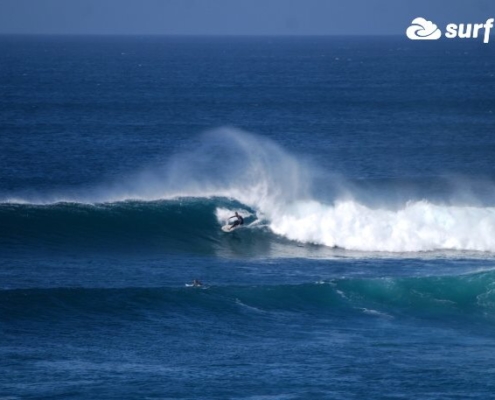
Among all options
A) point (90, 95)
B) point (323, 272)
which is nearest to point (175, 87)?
point (90, 95)

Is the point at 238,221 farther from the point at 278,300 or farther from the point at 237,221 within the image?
the point at 278,300

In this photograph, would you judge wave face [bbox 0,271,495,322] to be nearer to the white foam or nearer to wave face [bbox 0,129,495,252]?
the white foam

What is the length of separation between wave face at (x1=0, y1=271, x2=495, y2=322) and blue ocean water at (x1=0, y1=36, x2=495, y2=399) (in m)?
0.07

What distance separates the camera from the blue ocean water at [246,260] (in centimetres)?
2919

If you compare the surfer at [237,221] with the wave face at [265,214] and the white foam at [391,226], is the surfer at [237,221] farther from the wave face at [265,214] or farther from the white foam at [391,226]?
the white foam at [391,226]

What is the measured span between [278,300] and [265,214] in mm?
13056

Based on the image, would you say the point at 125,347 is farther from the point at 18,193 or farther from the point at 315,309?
the point at 18,193

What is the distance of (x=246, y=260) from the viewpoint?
43.0 metres

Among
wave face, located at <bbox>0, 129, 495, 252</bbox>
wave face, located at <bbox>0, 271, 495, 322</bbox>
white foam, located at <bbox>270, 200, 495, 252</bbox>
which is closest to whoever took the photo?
wave face, located at <bbox>0, 271, 495, 322</bbox>

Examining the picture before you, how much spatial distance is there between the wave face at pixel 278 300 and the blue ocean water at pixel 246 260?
0.07 metres

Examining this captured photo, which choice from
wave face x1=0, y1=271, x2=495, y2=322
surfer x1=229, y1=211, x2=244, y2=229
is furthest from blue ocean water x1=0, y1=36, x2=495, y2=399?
surfer x1=229, y1=211, x2=244, y2=229

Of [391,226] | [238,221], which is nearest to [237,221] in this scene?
[238,221]

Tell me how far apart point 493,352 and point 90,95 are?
85788mm

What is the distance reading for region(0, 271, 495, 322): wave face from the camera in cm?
3541
